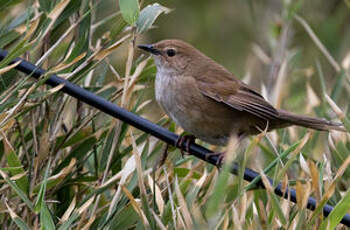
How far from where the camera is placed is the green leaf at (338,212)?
2766 mm

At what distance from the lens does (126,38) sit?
3.25m

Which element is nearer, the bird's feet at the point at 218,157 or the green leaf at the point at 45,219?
the green leaf at the point at 45,219

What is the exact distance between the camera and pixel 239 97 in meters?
4.00

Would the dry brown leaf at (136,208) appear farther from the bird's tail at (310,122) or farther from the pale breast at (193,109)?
the bird's tail at (310,122)

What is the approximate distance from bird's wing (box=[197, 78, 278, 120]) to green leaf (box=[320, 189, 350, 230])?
3.72ft

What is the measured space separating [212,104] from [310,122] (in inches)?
21.5

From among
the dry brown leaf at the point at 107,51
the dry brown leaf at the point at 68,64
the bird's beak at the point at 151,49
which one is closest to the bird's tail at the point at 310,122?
the bird's beak at the point at 151,49

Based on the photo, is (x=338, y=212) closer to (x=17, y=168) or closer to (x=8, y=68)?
(x=17, y=168)

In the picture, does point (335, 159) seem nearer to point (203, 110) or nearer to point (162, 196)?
point (203, 110)

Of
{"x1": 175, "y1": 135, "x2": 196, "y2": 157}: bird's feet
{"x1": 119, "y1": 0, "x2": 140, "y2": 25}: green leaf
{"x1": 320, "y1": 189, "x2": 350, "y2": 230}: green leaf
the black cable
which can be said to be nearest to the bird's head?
{"x1": 175, "y1": 135, "x2": 196, "y2": 157}: bird's feet

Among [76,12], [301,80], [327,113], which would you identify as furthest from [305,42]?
[76,12]

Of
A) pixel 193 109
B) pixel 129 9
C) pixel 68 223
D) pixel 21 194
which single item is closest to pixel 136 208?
pixel 68 223

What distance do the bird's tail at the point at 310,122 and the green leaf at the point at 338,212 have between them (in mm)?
917

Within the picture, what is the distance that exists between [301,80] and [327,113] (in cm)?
176
